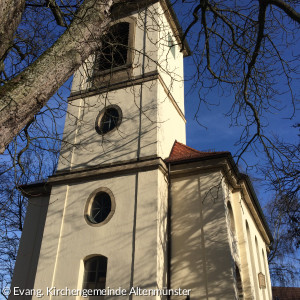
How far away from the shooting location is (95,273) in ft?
32.5

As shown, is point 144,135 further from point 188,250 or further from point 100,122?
point 188,250

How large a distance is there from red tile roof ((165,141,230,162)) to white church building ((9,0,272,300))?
→ 5 cm

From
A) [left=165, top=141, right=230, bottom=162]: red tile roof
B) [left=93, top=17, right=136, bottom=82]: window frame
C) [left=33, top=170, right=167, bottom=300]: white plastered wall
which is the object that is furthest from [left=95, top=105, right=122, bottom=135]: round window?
[left=165, top=141, right=230, bottom=162]: red tile roof

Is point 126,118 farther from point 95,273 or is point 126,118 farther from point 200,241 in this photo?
point 95,273

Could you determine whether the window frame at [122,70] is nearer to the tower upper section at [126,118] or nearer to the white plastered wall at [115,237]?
the tower upper section at [126,118]

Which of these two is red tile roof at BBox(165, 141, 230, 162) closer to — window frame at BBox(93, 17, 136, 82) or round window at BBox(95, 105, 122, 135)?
round window at BBox(95, 105, 122, 135)

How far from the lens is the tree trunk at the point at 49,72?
3362 mm

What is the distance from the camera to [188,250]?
10.3 meters

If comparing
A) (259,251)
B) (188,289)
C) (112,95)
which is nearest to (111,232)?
(188,289)

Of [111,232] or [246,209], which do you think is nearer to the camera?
[111,232]

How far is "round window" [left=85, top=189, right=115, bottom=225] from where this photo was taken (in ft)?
34.9

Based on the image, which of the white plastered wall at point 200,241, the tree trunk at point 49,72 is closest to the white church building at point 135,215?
the white plastered wall at point 200,241

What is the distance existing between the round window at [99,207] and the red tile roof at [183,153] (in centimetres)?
248

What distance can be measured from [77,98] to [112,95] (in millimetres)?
1637
